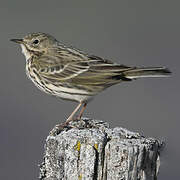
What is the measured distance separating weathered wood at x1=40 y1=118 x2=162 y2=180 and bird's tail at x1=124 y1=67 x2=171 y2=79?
222 cm

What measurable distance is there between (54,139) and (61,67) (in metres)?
3.03

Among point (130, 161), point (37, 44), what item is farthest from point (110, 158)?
point (37, 44)

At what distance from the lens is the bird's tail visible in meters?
7.89

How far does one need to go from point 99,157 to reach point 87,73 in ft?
10.5

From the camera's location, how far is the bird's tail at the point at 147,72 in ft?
25.9

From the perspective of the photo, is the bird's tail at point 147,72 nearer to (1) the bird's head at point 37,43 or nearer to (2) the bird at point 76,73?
(2) the bird at point 76,73

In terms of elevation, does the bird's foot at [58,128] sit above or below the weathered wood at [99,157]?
above

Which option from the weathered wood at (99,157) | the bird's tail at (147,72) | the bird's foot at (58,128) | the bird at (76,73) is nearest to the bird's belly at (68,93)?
the bird at (76,73)

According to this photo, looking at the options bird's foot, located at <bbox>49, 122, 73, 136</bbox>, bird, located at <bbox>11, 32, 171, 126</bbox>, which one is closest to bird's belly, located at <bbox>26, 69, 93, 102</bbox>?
bird, located at <bbox>11, 32, 171, 126</bbox>

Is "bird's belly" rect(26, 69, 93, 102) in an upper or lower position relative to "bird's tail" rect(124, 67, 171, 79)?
lower

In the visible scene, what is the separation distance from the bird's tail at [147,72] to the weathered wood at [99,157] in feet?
7.28

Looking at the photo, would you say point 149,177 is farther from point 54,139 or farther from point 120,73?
point 120,73

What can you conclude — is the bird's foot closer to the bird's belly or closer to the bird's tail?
the bird's belly

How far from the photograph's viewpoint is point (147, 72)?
8062mm
